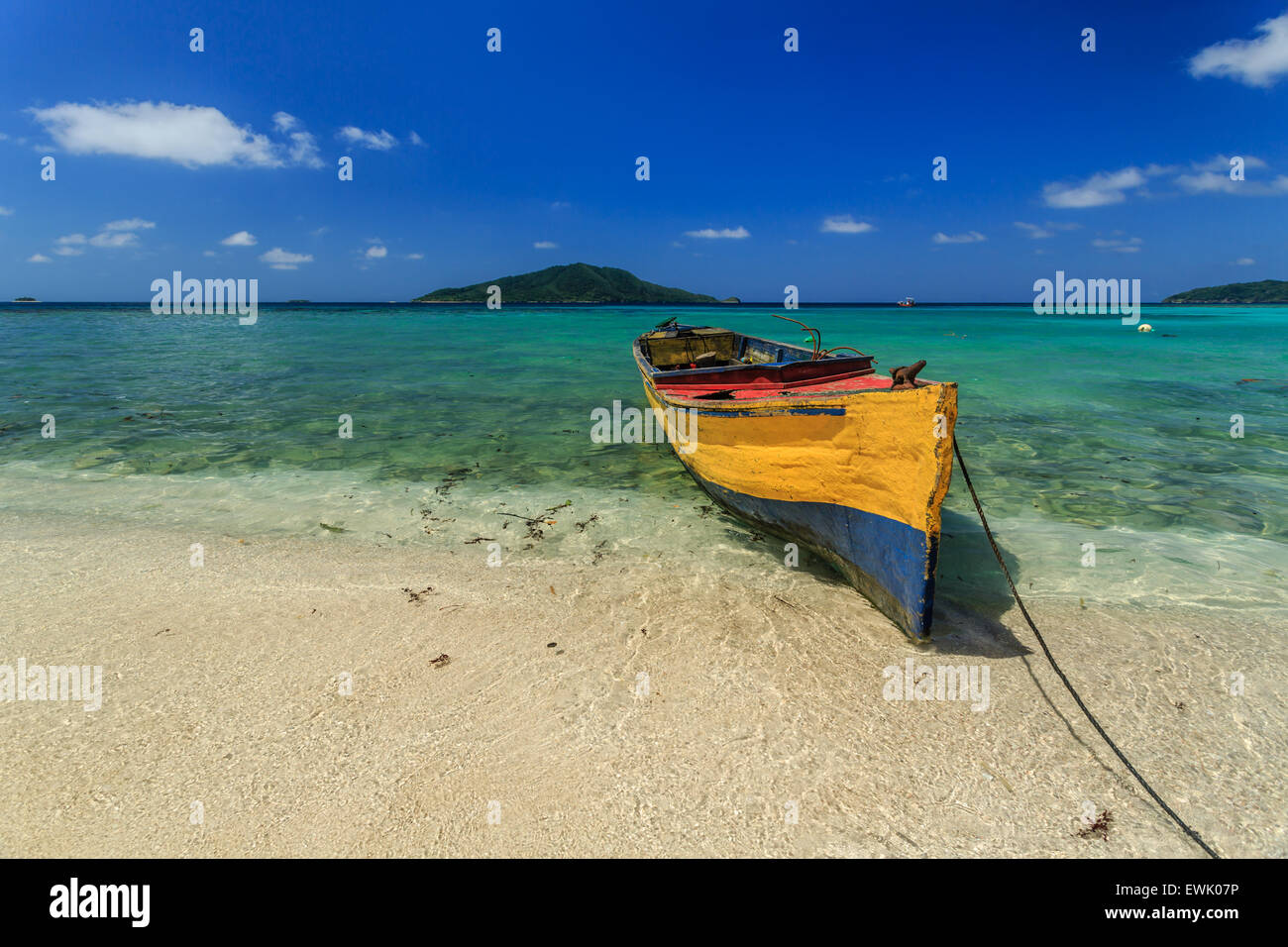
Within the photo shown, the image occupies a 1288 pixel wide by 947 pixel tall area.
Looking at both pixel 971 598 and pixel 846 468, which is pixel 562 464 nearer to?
pixel 846 468

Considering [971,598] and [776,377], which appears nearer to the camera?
[971,598]

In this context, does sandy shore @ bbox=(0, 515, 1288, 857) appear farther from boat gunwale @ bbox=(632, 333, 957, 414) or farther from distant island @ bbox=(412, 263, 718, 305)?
distant island @ bbox=(412, 263, 718, 305)

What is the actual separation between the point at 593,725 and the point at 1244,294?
249574 millimetres

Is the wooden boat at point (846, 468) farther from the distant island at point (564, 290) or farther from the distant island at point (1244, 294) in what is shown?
the distant island at point (1244, 294)

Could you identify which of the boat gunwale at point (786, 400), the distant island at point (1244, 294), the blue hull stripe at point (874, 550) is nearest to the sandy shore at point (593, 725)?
the blue hull stripe at point (874, 550)

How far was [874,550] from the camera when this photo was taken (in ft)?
16.5

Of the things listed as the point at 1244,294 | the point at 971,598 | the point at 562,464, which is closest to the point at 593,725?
the point at 971,598

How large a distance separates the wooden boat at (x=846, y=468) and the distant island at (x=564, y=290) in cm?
16704

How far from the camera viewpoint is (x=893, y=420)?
14.8 feet

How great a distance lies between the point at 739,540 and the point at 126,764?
561 cm

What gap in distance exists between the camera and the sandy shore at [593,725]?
9.92 ft
